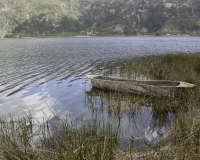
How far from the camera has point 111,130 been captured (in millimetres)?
6078

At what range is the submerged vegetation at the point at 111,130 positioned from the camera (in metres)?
4.21

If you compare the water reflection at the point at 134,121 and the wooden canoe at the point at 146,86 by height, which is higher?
the wooden canoe at the point at 146,86

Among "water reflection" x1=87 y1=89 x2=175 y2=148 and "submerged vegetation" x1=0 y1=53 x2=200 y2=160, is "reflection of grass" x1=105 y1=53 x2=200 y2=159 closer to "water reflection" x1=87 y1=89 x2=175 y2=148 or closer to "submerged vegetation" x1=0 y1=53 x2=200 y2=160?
"submerged vegetation" x1=0 y1=53 x2=200 y2=160

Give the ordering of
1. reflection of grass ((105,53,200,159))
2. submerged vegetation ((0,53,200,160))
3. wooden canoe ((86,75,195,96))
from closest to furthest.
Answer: submerged vegetation ((0,53,200,160))
reflection of grass ((105,53,200,159))
wooden canoe ((86,75,195,96))

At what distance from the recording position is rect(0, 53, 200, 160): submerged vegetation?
166 inches

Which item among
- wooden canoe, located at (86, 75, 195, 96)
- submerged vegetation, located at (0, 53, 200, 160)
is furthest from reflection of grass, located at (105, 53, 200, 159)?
wooden canoe, located at (86, 75, 195, 96)

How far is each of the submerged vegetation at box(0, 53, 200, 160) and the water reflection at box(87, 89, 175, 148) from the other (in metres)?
0.05

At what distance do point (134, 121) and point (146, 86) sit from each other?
3.18 meters

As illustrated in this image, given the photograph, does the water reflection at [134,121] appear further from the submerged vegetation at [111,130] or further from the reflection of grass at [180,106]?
the reflection of grass at [180,106]

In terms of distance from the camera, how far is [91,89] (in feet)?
49.1

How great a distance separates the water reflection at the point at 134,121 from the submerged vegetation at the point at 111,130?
51 mm

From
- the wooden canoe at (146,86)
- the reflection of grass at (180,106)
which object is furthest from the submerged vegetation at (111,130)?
the wooden canoe at (146,86)

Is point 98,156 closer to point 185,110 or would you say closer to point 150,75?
point 185,110

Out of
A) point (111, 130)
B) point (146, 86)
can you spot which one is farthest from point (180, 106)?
point (111, 130)
